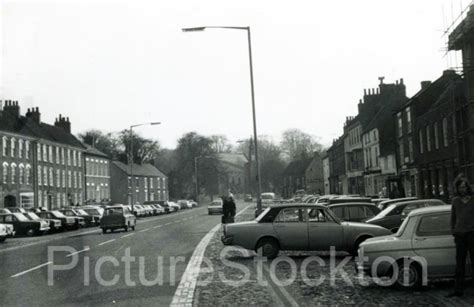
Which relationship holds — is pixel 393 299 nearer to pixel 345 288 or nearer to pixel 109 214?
pixel 345 288

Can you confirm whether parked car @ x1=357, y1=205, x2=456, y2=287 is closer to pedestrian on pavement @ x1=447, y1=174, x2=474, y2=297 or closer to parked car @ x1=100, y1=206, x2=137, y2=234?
pedestrian on pavement @ x1=447, y1=174, x2=474, y2=297

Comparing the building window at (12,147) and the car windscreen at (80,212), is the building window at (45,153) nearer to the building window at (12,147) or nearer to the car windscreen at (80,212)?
the building window at (12,147)

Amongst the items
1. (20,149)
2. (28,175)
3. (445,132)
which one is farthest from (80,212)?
(445,132)

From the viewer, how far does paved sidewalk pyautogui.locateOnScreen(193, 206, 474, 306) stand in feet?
31.1

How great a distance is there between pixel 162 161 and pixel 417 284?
13790cm

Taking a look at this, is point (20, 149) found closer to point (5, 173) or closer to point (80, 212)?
point (5, 173)

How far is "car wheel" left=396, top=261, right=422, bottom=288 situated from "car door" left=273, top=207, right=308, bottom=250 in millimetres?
5703

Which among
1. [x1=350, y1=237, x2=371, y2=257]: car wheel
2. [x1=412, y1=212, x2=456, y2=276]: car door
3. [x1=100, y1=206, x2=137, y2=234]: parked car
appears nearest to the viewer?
[x1=412, y1=212, x2=456, y2=276]: car door

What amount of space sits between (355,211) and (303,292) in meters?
11.0

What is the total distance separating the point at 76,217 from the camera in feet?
138

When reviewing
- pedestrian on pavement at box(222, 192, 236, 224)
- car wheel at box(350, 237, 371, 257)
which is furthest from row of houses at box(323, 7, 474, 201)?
car wheel at box(350, 237, 371, 257)

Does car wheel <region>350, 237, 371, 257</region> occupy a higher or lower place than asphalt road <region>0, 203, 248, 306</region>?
higher

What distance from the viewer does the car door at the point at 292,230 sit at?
1620cm

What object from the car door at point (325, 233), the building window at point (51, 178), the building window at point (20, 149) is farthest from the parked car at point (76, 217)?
the car door at point (325, 233)
